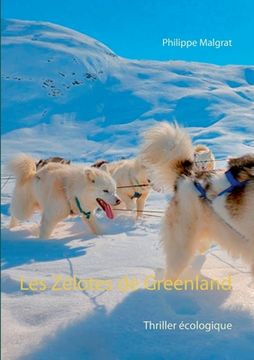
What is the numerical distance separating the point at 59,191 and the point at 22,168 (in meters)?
0.54

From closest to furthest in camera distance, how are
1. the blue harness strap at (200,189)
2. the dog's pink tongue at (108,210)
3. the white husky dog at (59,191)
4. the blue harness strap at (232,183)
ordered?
1. the blue harness strap at (232,183)
2. the blue harness strap at (200,189)
3. the white husky dog at (59,191)
4. the dog's pink tongue at (108,210)

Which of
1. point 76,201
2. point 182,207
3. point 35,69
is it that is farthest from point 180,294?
point 35,69

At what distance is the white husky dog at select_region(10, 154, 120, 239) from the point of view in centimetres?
449

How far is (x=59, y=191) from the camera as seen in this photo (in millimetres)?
4520

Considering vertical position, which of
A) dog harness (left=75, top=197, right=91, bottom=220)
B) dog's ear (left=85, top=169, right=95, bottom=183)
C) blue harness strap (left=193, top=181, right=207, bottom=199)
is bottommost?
dog harness (left=75, top=197, right=91, bottom=220)

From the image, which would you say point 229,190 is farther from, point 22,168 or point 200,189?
point 22,168

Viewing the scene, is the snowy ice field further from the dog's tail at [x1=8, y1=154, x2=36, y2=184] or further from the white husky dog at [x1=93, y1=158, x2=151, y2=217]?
the white husky dog at [x1=93, y1=158, x2=151, y2=217]

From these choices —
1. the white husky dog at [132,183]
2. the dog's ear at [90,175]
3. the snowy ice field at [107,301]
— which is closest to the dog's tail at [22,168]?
the snowy ice field at [107,301]

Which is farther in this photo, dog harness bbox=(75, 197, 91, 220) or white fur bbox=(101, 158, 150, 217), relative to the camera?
white fur bbox=(101, 158, 150, 217)

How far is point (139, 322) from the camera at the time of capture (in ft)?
6.68

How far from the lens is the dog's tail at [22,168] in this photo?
4.63 m

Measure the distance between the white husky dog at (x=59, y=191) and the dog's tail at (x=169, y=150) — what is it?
1754 mm

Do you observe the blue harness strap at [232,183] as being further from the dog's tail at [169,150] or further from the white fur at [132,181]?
the white fur at [132,181]

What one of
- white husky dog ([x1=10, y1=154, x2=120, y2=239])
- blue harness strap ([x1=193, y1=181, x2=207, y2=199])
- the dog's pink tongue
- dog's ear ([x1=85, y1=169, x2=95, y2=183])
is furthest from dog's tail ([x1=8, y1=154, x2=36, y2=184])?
blue harness strap ([x1=193, y1=181, x2=207, y2=199])
